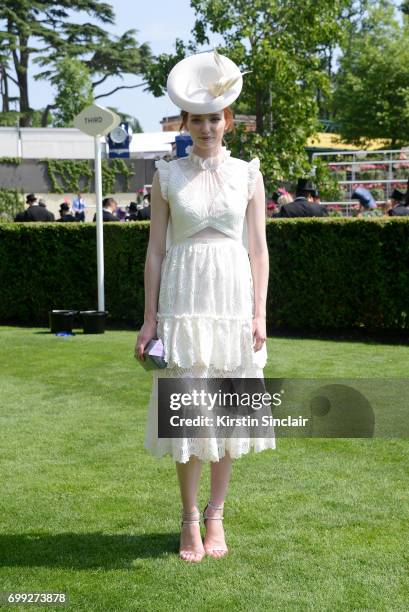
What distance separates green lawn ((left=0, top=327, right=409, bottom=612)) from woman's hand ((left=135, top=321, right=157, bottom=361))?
35.7 inches

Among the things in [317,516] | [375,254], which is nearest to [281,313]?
[375,254]

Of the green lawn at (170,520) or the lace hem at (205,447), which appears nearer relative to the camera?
the green lawn at (170,520)

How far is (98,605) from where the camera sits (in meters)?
3.70

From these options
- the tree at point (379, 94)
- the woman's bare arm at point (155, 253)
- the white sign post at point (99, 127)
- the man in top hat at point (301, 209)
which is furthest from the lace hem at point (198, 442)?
the tree at point (379, 94)

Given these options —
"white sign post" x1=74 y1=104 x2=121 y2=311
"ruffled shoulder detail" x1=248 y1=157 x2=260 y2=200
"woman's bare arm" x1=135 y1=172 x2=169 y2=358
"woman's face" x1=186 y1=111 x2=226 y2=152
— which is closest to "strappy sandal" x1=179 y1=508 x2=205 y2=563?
"woman's bare arm" x1=135 y1=172 x2=169 y2=358

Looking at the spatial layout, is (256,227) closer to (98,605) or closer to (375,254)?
Answer: (98,605)

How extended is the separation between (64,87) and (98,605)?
50.7 m

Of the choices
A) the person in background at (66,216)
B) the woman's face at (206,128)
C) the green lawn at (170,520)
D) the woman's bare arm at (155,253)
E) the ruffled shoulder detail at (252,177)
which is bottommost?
the green lawn at (170,520)

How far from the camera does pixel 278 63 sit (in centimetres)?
2130

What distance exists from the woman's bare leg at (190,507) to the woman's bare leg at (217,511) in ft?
0.18

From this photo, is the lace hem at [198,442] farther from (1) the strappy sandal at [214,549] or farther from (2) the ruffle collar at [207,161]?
(2) the ruffle collar at [207,161]

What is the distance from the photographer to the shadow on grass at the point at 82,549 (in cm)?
419

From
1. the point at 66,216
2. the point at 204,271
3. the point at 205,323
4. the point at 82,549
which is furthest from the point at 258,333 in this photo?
the point at 66,216

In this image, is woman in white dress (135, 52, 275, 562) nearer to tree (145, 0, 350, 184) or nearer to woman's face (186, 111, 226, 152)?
woman's face (186, 111, 226, 152)
